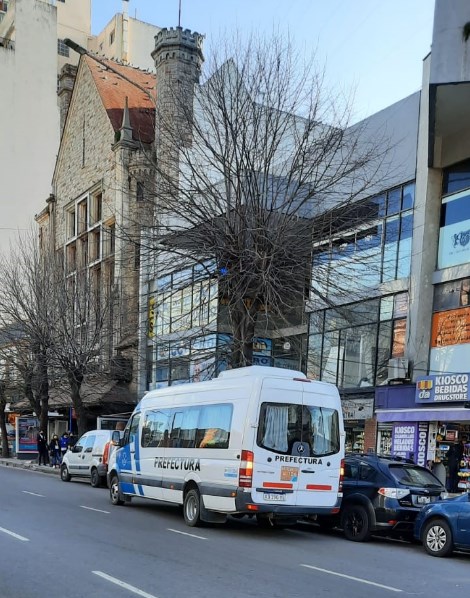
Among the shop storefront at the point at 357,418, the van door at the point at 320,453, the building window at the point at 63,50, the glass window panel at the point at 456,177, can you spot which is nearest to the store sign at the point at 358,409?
the shop storefront at the point at 357,418

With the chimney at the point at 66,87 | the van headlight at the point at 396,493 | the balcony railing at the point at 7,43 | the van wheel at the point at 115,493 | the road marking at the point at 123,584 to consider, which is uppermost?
the balcony railing at the point at 7,43

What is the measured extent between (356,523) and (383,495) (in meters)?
0.84

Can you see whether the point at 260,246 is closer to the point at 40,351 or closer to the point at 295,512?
the point at 295,512

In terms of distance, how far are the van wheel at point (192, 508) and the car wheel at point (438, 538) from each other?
4.01 m

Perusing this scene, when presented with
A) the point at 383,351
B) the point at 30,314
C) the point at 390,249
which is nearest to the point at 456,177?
the point at 390,249

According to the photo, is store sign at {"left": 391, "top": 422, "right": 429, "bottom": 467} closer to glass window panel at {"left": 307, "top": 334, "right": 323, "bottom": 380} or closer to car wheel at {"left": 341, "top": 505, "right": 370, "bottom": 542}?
glass window panel at {"left": 307, "top": 334, "right": 323, "bottom": 380}

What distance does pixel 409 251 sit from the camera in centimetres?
2091

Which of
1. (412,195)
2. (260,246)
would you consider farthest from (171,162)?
(412,195)

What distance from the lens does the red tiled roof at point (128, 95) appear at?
40978 mm

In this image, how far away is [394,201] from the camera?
70.9 ft

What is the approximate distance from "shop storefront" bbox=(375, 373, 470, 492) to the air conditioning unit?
320 millimetres

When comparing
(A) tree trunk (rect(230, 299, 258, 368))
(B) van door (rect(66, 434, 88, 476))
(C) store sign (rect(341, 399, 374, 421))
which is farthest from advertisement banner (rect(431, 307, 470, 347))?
(B) van door (rect(66, 434, 88, 476))

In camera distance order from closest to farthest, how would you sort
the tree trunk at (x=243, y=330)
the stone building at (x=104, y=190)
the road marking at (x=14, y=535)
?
the road marking at (x=14, y=535) → the tree trunk at (x=243, y=330) → the stone building at (x=104, y=190)

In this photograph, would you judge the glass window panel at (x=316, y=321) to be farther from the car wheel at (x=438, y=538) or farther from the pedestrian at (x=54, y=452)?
the pedestrian at (x=54, y=452)
